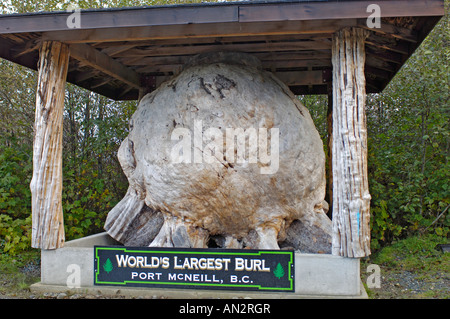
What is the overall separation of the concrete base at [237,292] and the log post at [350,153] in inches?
6.9

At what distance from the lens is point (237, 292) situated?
3.91 meters

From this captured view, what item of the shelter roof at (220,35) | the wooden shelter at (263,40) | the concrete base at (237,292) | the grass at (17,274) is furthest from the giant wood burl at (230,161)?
the grass at (17,274)

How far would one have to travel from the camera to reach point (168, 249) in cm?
402

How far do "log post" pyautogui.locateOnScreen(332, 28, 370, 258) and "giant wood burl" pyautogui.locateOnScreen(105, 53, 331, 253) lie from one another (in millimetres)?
821

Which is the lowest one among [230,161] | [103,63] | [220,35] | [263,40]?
[230,161]

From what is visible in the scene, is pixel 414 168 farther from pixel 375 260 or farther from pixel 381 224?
pixel 375 260

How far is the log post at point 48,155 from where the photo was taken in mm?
4359

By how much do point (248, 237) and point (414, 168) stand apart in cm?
299

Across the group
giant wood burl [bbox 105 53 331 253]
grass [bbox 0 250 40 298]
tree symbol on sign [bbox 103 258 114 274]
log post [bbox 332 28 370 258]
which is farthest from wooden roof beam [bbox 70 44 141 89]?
log post [bbox 332 28 370 258]

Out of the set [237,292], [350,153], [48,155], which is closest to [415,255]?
[350,153]

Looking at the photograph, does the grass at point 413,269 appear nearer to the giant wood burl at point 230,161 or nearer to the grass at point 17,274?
the giant wood burl at point 230,161

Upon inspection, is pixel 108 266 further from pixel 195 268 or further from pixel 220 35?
pixel 220 35

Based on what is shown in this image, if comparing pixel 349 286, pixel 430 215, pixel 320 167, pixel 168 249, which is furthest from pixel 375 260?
pixel 168 249

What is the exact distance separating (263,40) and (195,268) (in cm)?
282
